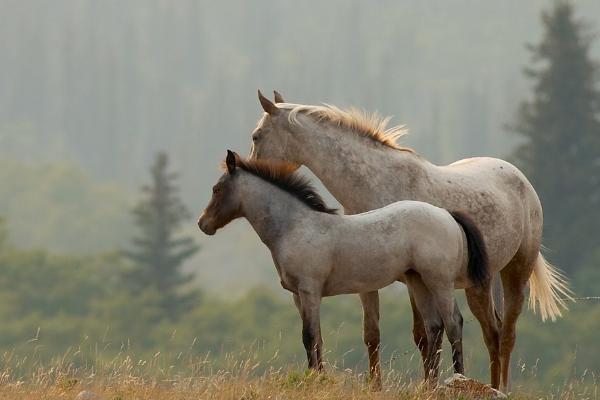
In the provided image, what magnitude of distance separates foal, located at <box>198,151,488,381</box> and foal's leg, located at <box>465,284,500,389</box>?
48.6 inches

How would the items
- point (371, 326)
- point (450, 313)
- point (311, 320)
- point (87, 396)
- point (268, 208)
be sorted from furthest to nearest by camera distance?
point (371, 326)
point (268, 208)
point (450, 313)
point (311, 320)
point (87, 396)

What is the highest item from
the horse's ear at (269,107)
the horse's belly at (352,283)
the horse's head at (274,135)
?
the horse's ear at (269,107)

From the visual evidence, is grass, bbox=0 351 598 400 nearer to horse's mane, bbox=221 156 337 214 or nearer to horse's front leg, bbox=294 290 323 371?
horse's front leg, bbox=294 290 323 371

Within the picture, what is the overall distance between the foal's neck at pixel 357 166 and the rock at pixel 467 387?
1.77m

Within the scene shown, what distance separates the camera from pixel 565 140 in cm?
6106

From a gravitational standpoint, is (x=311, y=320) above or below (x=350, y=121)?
below

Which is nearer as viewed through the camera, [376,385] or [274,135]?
Result: [376,385]

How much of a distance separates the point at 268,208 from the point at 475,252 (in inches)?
64.1

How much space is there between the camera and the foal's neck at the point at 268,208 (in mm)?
8984

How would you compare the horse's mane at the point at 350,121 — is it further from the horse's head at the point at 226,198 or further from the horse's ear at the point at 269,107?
the horse's head at the point at 226,198

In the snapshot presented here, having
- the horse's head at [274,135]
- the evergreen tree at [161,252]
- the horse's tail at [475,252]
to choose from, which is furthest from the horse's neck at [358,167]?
the evergreen tree at [161,252]

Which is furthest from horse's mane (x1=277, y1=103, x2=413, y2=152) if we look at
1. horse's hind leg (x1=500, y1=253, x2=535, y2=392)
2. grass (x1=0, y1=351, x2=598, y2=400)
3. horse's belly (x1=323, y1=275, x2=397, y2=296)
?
grass (x1=0, y1=351, x2=598, y2=400)

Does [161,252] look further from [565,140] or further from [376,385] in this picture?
[376,385]

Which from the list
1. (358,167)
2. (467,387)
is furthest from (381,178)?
(467,387)
